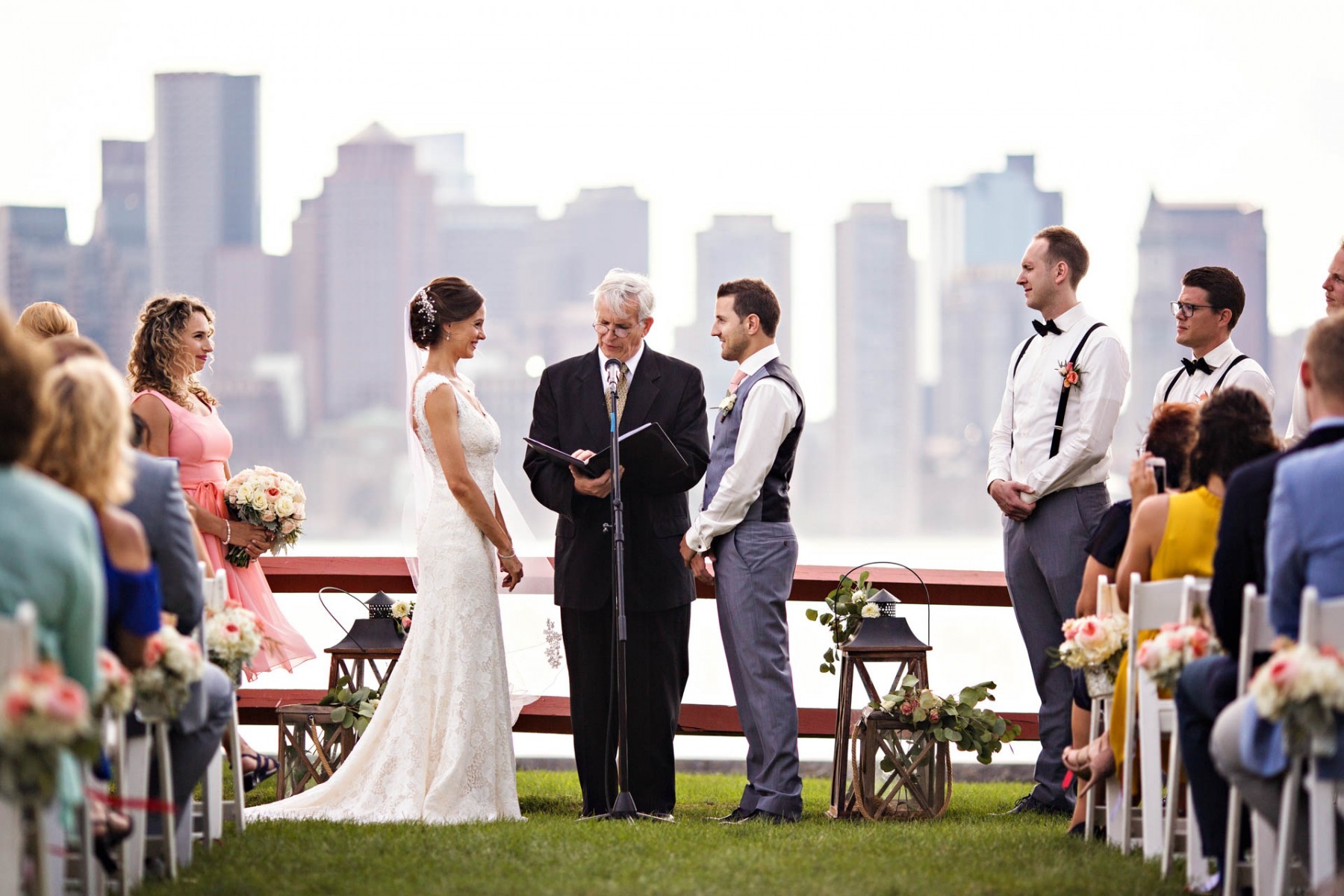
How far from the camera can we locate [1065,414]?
535 centimetres

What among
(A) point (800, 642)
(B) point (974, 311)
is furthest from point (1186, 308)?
(B) point (974, 311)

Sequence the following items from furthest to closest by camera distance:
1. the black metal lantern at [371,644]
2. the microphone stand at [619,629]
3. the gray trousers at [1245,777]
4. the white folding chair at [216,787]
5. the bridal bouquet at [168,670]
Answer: the black metal lantern at [371,644]
the microphone stand at [619,629]
the white folding chair at [216,787]
the bridal bouquet at [168,670]
the gray trousers at [1245,777]

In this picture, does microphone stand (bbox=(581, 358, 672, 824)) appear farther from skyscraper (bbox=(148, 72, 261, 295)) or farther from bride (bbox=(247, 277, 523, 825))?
skyscraper (bbox=(148, 72, 261, 295))

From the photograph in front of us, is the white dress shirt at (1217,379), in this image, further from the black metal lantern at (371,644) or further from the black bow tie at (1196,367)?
the black metal lantern at (371,644)

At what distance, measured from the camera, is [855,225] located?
174ft

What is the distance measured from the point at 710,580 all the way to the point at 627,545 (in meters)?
0.45

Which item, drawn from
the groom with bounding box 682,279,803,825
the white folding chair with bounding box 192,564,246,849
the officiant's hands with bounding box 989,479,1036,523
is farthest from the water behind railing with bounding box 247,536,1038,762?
the officiant's hands with bounding box 989,479,1036,523

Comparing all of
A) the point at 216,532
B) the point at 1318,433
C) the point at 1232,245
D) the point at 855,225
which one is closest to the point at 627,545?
the point at 216,532

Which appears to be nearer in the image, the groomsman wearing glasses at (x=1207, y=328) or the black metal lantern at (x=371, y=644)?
the groomsman wearing glasses at (x=1207, y=328)

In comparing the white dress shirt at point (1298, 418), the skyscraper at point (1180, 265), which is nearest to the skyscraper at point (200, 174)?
the skyscraper at point (1180, 265)

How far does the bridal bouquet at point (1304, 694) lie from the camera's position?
2.80 metres

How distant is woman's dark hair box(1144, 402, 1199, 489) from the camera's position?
14.0ft

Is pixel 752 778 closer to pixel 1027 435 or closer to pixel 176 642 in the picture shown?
pixel 1027 435

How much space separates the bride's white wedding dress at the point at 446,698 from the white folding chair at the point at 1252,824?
2493 mm
